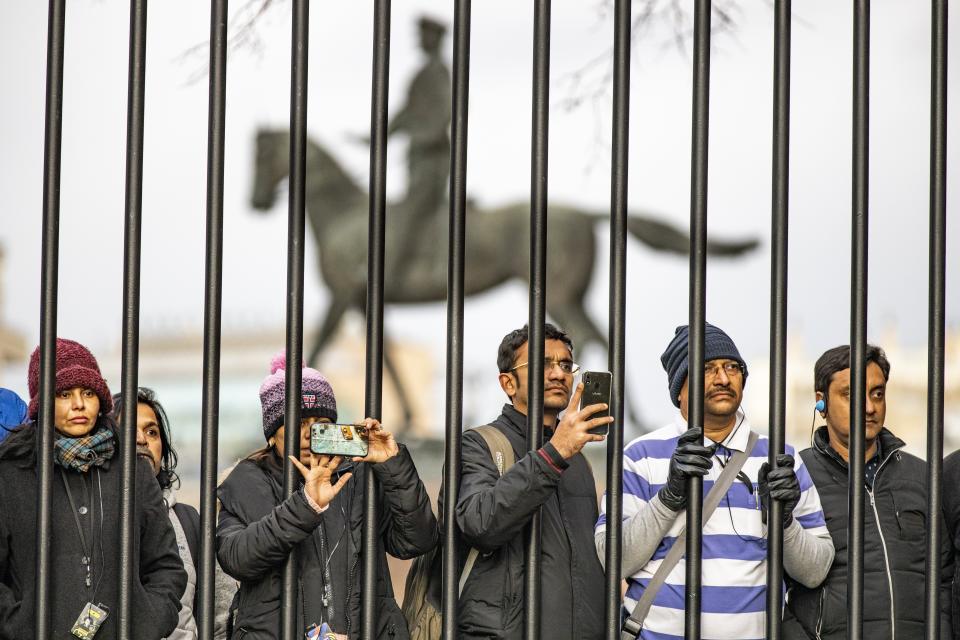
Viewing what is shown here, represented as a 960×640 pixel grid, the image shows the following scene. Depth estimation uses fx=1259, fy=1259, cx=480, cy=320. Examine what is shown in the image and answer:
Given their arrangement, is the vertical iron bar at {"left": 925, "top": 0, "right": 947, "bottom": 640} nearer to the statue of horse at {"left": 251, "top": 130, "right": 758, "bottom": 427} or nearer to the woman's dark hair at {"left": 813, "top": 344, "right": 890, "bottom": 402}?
the woman's dark hair at {"left": 813, "top": 344, "right": 890, "bottom": 402}

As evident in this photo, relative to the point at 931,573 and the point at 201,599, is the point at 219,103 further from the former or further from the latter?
the point at 931,573

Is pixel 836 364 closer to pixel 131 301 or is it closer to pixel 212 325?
pixel 212 325

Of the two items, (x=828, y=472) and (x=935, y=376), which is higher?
(x=935, y=376)

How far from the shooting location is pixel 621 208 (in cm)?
193

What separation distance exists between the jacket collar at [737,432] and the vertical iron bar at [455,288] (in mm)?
652

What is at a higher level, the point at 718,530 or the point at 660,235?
the point at 660,235

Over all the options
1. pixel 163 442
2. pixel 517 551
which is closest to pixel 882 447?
pixel 517 551

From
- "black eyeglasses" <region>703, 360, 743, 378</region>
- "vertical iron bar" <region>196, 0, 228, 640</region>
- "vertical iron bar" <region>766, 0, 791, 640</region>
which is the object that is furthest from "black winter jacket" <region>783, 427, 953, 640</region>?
"vertical iron bar" <region>196, 0, 228, 640</region>

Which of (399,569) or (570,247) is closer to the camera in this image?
(399,569)

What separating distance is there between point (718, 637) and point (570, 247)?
13.8 feet

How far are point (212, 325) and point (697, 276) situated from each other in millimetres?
741

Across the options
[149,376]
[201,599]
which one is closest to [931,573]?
[201,599]

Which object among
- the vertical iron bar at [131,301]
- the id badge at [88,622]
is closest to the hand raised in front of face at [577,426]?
the vertical iron bar at [131,301]

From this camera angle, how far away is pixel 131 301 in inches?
74.3
